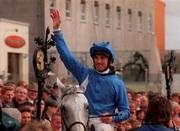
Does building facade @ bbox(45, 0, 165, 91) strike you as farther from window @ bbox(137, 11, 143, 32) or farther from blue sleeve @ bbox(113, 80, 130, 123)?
blue sleeve @ bbox(113, 80, 130, 123)

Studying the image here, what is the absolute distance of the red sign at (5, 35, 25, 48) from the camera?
35.1m

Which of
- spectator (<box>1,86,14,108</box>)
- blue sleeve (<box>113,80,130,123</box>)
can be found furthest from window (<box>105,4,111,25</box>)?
blue sleeve (<box>113,80,130,123</box>)

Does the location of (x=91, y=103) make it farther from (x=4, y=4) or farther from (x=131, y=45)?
(x=131, y=45)

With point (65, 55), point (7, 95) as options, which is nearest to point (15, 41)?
point (7, 95)

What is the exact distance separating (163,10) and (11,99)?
182ft

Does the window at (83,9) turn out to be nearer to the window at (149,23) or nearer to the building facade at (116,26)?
the building facade at (116,26)

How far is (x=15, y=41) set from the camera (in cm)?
3559

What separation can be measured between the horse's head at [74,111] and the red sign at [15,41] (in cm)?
2936

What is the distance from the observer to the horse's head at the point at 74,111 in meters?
5.67

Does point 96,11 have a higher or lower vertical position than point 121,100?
higher

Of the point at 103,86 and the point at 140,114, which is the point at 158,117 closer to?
the point at 103,86

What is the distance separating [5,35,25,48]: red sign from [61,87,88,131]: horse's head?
96.3ft

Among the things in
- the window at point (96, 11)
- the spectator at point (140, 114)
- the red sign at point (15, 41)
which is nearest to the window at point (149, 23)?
the window at point (96, 11)

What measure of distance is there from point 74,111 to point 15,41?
3018cm
